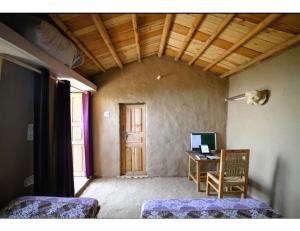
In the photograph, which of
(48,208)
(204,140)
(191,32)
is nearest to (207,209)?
(48,208)

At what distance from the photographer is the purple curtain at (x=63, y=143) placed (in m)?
2.25

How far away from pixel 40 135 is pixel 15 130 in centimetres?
26

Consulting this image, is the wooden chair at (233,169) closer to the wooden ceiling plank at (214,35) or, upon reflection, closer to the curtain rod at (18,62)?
the wooden ceiling plank at (214,35)

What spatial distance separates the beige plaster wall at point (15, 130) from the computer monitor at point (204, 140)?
2.73 metres

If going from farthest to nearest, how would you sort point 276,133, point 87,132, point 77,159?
point 77,159 < point 87,132 < point 276,133

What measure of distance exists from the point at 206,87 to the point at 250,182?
187 centimetres

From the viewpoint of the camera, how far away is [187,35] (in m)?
2.41

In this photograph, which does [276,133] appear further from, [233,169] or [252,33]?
[252,33]

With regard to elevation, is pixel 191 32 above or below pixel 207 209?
above

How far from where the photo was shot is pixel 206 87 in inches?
147

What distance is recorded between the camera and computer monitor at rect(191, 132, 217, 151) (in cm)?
364

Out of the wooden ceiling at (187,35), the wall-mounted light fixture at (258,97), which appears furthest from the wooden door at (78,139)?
the wall-mounted light fixture at (258,97)

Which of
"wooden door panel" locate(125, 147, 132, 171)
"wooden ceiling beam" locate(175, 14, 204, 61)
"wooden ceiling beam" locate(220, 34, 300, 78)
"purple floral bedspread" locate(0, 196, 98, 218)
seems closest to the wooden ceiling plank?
"wooden ceiling beam" locate(175, 14, 204, 61)
